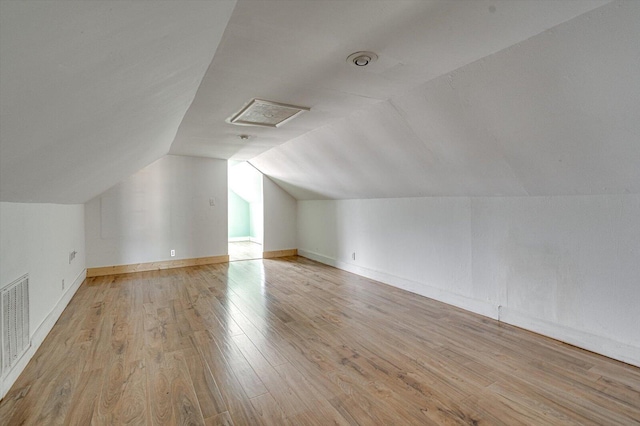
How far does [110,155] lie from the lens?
8.64 ft

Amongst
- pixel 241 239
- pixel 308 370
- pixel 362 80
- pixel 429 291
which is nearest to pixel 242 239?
pixel 241 239

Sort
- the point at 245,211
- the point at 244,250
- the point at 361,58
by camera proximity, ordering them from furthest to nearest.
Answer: the point at 245,211 → the point at 244,250 → the point at 361,58

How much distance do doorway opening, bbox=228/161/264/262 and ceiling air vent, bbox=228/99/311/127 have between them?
334cm

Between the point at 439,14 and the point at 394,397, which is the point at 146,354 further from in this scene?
the point at 439,14

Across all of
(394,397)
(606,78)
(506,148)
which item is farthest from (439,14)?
(394,397)

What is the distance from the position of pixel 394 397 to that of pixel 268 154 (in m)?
4.18

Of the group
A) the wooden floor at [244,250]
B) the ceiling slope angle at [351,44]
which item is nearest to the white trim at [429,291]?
the wooden floor at [244,250]

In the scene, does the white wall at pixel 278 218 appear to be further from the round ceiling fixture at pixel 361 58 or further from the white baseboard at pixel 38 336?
the round ceiling fixture at pixel 361 58

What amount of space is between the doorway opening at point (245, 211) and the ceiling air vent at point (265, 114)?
3.34 m

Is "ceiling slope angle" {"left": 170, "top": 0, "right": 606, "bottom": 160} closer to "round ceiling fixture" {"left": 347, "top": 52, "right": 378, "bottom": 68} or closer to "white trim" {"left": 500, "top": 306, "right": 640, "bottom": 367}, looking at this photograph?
"round ceiling fixture" {"left": 347, "top": 52, "right": 378, "bottom": 68}

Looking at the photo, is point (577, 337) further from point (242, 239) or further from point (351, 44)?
point (242, 239)

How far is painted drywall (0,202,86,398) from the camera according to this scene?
202cm

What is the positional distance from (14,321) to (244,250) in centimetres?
553

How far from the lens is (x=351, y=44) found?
5.90 feet
